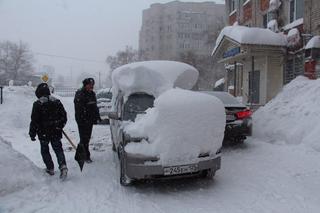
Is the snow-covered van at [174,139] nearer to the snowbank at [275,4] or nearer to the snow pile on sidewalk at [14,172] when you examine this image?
the snow pile on sidewalk at [14,172]

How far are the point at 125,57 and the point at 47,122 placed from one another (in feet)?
198

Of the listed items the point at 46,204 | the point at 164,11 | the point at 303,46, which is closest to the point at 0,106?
the point at 303,46

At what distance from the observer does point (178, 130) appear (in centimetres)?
603

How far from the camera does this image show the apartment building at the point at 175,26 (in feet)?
278

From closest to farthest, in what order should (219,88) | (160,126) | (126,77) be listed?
1. (160,126)
2. (126,77)
3. (219,88)

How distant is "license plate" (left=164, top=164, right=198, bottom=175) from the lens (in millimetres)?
6003

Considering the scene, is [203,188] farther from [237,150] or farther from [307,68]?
[307,68]

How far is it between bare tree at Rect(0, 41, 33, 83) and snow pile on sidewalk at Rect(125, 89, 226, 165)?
7526 centimetres

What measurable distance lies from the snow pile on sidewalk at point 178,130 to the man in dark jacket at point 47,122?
151 cm

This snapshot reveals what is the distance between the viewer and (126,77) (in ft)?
Answer: 25.3

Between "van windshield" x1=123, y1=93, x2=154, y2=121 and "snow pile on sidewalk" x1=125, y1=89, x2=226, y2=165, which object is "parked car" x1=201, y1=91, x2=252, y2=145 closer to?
"van windshield" x1=123, y1=93, x2=154, y2=121

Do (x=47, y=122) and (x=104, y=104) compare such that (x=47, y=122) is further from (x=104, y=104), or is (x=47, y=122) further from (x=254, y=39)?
(x=254, y=39)

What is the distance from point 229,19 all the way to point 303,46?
12.3 m

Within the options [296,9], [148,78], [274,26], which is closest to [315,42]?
[296,9]
